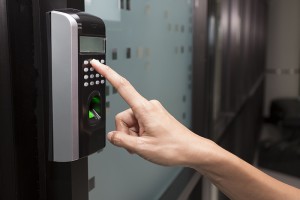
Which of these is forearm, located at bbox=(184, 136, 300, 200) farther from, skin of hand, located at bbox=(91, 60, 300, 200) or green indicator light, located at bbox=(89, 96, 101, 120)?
green indicator light, located at bbox=(89, 96, 101, 120)

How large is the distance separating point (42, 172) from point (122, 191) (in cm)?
36

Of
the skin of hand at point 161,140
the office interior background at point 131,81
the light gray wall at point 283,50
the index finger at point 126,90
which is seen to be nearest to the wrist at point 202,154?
the skin of hand at point 161,140

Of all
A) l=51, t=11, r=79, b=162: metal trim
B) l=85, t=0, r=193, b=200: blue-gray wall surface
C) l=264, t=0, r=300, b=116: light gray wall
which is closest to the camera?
l=51, t=11, r=79, b=162: metal trim

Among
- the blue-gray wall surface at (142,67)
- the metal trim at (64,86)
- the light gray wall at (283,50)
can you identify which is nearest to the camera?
the metal trim at (64,86)

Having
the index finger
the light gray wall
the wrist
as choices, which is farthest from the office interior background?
the light gray wall

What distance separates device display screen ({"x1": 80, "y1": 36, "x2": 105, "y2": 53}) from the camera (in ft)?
1.89

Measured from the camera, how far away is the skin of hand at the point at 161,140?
0.57 meters

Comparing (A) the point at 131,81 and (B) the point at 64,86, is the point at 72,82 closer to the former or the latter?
(B) the point at 64,86

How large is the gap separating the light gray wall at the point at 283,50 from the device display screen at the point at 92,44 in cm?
602

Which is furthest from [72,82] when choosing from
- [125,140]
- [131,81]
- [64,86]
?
[131,81]

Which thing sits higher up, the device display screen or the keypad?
the device display screen

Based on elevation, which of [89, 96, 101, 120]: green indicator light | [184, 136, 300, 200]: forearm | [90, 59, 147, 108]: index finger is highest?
[90, 59, 147, 108]: index finger

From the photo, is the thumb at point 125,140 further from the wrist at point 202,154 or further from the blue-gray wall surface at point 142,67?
the blue-gray wall surface at point 142,67

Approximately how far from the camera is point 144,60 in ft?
3.42
